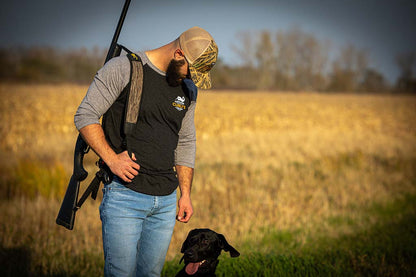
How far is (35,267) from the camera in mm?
4906

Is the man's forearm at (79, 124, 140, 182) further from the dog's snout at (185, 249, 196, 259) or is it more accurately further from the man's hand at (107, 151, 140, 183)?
the dog's snout at (185, 249, 196, 259)

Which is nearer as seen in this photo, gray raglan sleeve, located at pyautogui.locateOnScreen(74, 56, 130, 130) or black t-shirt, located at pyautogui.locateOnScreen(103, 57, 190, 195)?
gray raglan sleeve, located at pyautogui.locateOnScreen(74, 56, 130, 130)

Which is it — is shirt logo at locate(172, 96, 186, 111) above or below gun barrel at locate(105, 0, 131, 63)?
below

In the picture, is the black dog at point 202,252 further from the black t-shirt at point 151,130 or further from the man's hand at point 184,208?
the black t-shirt at point 151,130

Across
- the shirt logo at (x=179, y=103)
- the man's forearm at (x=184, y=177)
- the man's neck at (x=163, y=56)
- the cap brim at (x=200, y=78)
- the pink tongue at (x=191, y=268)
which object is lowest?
the pink tongue at (x=191, y=268)

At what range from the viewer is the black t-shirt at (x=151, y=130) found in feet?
8.38

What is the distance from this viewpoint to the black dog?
10.4ft

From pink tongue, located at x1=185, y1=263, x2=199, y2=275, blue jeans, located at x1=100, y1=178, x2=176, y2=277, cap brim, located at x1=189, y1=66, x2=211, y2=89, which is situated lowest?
pink tongue, located at x1=185, y1=263, x2=199, y2=275

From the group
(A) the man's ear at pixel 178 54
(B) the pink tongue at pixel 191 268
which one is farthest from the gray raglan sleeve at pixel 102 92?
(B) the pink tongue at pixel 191 268

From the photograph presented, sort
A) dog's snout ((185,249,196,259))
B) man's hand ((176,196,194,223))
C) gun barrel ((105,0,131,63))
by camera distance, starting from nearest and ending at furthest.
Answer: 1. gun barrel ((105,0,131,63))
2. man's hand ((176,196,194,223))
3. dog's snout ((185,249,196,259))

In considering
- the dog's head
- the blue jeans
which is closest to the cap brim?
the blue jeans

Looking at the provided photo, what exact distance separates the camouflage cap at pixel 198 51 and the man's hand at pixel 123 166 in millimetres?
715

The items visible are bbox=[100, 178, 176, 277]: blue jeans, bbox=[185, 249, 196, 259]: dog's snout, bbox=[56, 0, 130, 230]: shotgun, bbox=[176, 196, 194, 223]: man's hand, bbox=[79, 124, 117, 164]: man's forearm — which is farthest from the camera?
bbox=[185, 249, 196, 259]: dog's snout

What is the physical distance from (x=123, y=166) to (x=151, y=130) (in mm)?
352
